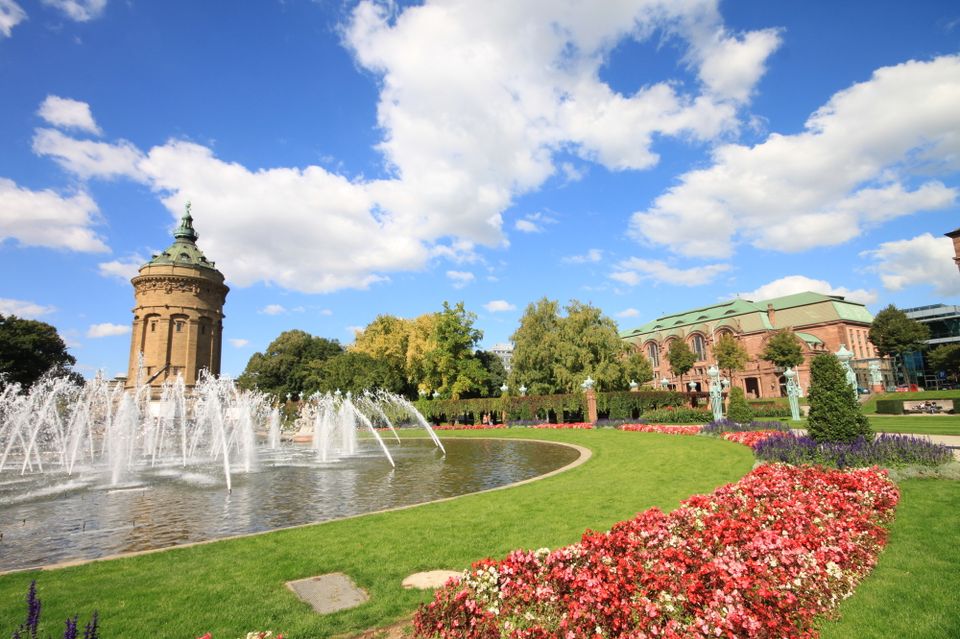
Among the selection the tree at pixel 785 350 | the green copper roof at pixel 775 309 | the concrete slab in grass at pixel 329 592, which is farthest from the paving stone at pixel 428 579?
the green copper roof at pixel 775 309

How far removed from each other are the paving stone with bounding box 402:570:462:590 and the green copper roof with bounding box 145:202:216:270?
66.8 metres

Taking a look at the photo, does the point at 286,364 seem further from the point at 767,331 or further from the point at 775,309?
the point at 775,309

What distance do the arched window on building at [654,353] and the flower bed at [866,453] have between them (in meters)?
74.7

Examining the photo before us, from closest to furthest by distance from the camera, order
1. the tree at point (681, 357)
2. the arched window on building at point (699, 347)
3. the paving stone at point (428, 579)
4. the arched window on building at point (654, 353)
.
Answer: the paving stone at point (428, 579), the tree at point (681, 357), the arched window on building at point (699, 347), the arched window on building at point (654, 353)

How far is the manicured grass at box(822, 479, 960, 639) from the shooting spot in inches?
186

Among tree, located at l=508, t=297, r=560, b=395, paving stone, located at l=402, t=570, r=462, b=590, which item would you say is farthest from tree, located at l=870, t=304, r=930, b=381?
paving stone, located at l=402, t=570, r=462, b=590

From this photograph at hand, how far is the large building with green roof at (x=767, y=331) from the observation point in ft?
225

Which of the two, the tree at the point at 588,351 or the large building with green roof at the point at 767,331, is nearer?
the tree at the point at 588,351

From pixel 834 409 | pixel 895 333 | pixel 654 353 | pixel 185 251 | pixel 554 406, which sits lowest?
pixel 834 409

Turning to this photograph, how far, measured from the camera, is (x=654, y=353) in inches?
3383

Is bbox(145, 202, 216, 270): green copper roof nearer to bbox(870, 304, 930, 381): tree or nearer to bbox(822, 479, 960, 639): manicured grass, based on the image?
bbox(822, 479, 960, 639): manicured grass

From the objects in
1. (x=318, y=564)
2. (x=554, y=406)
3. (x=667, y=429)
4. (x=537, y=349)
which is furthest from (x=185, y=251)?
(x=318, y=564)

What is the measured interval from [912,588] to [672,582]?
327 cm

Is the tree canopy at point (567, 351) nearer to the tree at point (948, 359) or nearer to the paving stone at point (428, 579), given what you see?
the paving stone at point (428, 579)
